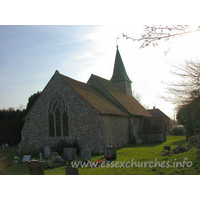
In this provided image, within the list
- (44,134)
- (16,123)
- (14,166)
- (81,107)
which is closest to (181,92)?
(81,107)

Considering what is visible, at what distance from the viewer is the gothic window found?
1864 cm

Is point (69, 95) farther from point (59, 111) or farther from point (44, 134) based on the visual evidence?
point (44, 134)

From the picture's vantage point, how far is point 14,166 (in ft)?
45.7

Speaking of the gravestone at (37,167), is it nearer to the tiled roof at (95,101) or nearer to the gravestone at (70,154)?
the gravestone at (70,154)

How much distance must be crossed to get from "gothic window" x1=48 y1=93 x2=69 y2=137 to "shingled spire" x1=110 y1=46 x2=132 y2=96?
14713mm

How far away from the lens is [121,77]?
106 ft

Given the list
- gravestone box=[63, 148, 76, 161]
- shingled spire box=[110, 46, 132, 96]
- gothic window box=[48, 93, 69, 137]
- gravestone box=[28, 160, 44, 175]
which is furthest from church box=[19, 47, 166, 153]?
shingled spire box=[110, 46, 132, 96]

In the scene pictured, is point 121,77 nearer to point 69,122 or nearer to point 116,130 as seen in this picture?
point 116,130

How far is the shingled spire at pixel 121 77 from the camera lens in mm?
32016

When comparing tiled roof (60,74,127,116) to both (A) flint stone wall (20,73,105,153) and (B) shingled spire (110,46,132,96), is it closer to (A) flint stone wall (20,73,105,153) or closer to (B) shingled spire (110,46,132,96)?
(A) flint stone wall (20,73,105,153)

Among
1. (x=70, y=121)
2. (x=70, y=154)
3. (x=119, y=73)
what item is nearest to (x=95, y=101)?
(x=70, y=121)

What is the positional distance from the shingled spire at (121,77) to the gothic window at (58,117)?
48.3ft

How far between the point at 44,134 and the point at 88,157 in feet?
25.0

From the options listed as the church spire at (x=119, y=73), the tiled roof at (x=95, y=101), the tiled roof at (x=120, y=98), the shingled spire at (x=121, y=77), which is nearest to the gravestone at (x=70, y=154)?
the tiled roof at (x=95, y=101)
